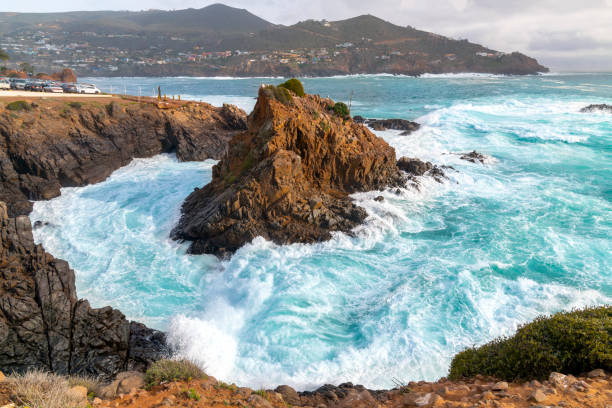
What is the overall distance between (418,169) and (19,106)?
35147 millimetres

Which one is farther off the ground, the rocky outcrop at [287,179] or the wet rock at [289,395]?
the rocky outcrop at [287,179]

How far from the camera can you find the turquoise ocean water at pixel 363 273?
12219mm

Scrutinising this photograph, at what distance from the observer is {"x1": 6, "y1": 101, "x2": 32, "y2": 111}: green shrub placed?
28.8 metres

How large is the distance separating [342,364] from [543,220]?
17.3 metres

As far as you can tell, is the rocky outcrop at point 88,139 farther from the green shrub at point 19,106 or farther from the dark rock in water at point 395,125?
the dark rock in water at point 395,125

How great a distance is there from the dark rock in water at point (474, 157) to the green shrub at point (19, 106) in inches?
1599

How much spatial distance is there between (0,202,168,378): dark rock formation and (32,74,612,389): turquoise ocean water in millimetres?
1654

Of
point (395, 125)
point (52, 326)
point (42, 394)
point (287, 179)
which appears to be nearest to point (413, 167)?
point (287, 179)

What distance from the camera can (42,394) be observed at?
6.08 meters

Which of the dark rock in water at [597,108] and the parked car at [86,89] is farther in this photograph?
the dark rock in water at [597,108]

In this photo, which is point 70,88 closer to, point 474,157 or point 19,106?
point 19,106

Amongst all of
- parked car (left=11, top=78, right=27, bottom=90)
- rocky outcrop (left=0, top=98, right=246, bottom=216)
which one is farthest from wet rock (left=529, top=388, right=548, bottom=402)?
parked car (left=11, top=78, right=27, bottom=90)

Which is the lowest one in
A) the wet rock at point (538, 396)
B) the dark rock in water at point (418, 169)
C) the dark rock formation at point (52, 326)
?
the dark rock formation at point (52, 326)

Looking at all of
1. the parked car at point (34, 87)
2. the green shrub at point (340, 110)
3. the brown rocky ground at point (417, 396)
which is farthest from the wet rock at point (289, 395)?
the parked car at point (34, 87)
